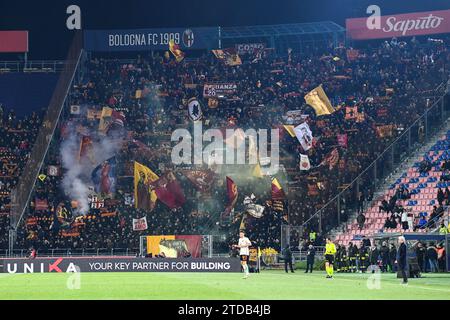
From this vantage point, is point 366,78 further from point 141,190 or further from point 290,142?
point 141,190

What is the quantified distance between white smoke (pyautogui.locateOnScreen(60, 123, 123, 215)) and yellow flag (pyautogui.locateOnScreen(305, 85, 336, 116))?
1307 centimetres

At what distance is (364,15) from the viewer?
69688 millimetres

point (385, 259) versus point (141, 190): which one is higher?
point (141, 190)

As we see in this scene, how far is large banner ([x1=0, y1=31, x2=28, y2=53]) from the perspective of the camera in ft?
231

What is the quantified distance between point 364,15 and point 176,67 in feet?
48.1

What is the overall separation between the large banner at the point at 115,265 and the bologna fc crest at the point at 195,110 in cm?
1499

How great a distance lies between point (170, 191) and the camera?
58.6 meters

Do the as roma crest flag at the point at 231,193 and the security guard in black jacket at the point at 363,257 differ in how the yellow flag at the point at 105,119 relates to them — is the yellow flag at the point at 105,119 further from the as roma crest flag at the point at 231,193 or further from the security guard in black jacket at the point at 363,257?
the security guard in black jacket at the point at 363,257

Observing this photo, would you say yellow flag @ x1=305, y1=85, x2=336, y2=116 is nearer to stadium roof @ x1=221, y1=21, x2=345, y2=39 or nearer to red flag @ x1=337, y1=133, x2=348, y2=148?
red flag @ x1=337, y1=133, x2=348, y2=148

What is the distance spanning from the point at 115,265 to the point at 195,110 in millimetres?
16052

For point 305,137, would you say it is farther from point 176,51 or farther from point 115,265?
point 115,265

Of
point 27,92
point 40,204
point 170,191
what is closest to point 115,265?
point 170,191

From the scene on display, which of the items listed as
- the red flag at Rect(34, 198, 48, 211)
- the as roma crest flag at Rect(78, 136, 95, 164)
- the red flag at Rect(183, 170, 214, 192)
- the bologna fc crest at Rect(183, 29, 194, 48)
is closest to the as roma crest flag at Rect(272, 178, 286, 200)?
the red flag at Rect(183, 170, 214, 192)

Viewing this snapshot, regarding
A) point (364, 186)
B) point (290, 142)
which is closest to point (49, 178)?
point (290, 142)
